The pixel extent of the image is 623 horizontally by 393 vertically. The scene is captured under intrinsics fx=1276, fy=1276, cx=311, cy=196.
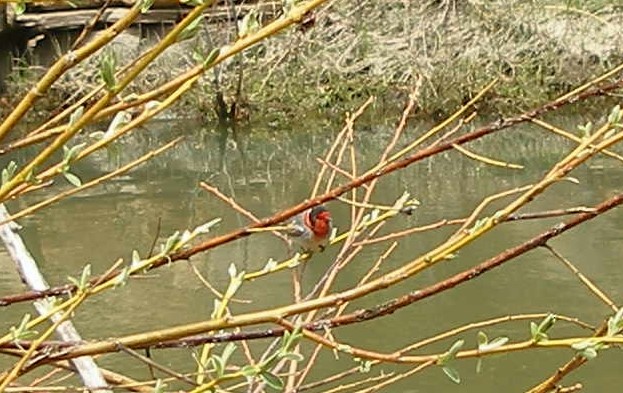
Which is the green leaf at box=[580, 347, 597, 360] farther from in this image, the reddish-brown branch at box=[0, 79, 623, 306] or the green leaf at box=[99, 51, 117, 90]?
the green leaf at box=[99, 51, 117, 90]

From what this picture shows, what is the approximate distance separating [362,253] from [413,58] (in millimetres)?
3813

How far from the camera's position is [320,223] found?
6.27 ft

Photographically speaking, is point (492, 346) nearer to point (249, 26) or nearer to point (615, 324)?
point (615, 324)

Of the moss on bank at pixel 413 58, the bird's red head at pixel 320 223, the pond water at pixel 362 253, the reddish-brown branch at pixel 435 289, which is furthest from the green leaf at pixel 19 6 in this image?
the moss on bank at pixel 413 58

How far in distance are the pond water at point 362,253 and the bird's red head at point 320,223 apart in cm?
40

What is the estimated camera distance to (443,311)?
382 centimetres

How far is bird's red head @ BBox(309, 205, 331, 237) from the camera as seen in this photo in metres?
1.87

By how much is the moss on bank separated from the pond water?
1.03 meters

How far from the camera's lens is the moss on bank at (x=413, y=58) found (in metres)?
7.93

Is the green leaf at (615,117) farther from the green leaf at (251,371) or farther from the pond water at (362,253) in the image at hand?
the pond water at (362,253)

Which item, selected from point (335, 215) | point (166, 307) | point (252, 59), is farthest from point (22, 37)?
point (166, 307)

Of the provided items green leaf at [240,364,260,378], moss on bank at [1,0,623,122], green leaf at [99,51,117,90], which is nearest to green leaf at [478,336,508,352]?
green leaf at [240,364,260,378]

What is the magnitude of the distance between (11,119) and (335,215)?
452cm

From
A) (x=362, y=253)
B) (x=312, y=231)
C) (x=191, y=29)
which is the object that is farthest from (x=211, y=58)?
(x=362, y=253)
